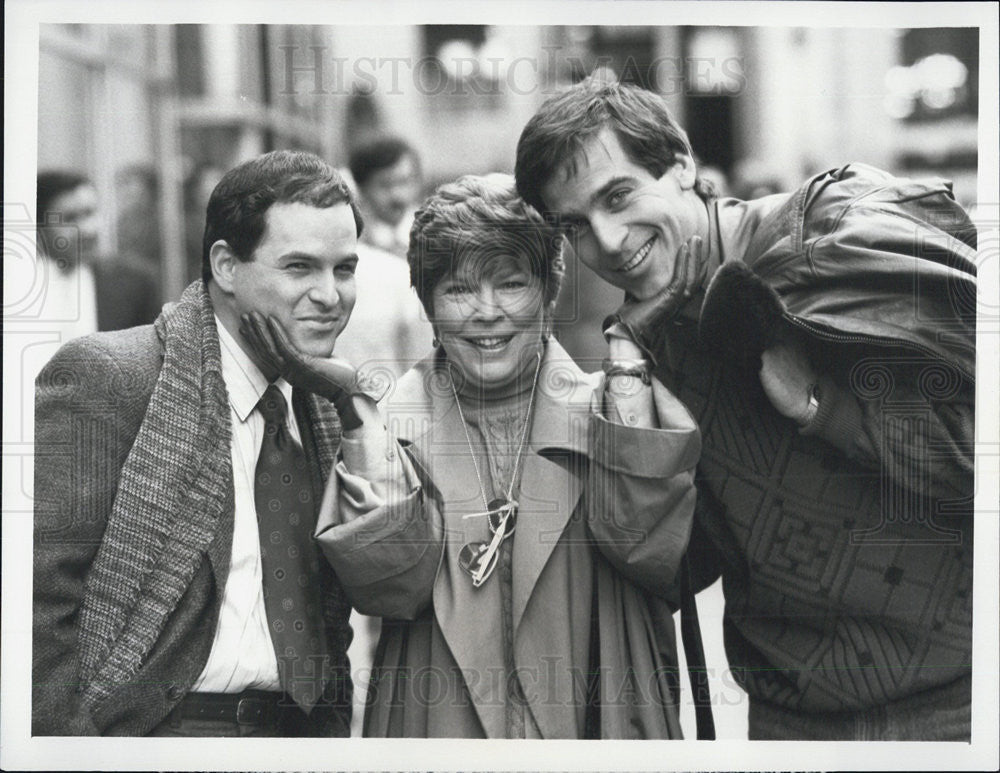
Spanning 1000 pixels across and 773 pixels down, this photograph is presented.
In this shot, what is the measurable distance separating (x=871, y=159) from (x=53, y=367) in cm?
280

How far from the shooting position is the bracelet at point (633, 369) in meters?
3.79

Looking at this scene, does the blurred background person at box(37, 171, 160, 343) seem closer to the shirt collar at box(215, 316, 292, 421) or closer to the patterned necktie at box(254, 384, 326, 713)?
the shirt collar at box(215, 316, 292, 421)

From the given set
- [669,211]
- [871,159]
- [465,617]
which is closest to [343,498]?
[465,617]

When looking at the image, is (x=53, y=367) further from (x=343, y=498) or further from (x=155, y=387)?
(x=343, y=498)

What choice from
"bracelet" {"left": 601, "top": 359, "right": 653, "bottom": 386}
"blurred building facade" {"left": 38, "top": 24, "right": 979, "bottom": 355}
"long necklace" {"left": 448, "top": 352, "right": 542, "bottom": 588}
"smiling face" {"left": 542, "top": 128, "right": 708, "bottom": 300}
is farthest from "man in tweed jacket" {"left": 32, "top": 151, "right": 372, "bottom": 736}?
"bracelet" {"left": 601, "top": 359, "right": 653, "bottom": 386}

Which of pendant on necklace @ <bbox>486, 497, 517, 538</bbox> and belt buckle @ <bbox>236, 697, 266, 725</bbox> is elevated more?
→ pendant on necklace @ <bbox>486, 497, 517, 538</bbox>

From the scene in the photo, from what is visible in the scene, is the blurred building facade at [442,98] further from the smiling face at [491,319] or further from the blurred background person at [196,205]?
the smiling face at [491,319]

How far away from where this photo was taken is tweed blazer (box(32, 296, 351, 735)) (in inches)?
147

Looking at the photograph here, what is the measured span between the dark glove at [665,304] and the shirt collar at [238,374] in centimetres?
117

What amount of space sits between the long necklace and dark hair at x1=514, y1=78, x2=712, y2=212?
61cm

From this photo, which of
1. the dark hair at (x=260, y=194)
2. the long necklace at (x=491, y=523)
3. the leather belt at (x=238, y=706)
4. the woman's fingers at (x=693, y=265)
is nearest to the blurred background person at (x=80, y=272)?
the dark hair at (x=260, y=194)

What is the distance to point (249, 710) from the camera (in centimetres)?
383

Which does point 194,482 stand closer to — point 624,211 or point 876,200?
point 624,211

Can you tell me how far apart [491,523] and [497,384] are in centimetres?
45
